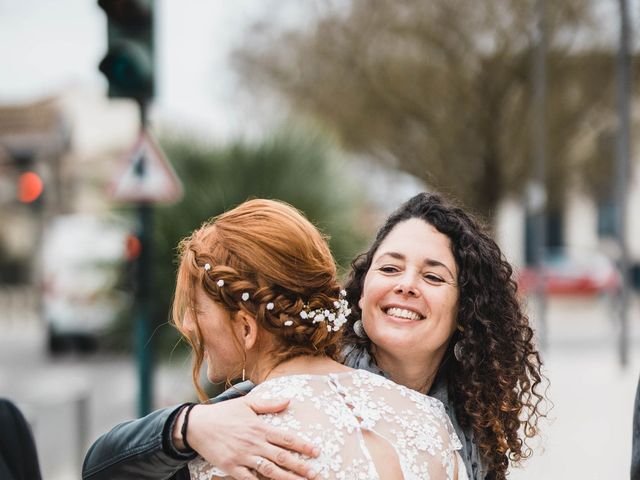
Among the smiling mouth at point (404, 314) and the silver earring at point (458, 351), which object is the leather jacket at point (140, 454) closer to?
the smiling mouth at point (404, 314)

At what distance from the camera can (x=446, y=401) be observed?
275cm

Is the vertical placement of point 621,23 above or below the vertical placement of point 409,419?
above

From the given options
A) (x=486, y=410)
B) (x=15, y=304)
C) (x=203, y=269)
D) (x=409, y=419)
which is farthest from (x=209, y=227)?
(x=15, y=304)

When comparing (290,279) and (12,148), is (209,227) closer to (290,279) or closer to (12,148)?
(290,279)

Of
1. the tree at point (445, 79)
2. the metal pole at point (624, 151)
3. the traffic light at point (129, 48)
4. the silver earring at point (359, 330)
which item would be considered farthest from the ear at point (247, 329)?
the tree at point (445, 79)

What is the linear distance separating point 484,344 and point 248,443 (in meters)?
0.95

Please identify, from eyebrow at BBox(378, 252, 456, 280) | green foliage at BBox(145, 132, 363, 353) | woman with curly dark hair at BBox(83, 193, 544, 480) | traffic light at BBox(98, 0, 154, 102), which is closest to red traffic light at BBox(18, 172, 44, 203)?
green foliage at BBox(145, 132, 363, 353)

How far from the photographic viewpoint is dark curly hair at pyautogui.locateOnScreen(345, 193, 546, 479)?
2.68m

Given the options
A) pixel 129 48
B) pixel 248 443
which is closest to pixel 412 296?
pixel 248 443

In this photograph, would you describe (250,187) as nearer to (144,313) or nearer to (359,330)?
(144,313)

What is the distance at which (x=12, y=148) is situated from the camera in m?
39.0

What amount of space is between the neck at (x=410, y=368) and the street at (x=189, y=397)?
1.39 feet

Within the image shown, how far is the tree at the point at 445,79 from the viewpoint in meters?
23.0

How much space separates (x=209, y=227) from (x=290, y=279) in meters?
0.21
